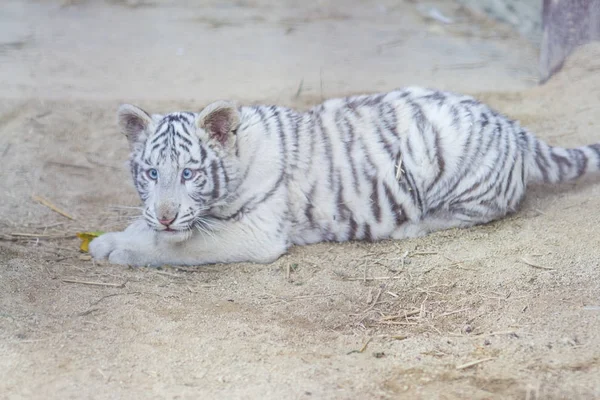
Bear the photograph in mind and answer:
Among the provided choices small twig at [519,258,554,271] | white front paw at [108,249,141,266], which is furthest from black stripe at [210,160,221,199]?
small twig at [519,258,554,271]

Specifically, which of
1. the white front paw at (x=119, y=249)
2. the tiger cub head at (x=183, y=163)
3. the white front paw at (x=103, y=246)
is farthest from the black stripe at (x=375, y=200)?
the white front paw at (x=103, y=246)

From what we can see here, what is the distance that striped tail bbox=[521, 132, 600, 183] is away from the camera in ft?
16.2

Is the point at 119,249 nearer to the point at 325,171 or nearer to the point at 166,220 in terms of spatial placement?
the point at 166,220

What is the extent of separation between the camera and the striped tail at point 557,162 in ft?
16.2

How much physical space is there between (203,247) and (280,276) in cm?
48

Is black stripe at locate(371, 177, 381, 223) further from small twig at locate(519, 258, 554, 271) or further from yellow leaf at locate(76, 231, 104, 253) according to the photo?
yellow leaf at locate(76, 231, 104, 253)

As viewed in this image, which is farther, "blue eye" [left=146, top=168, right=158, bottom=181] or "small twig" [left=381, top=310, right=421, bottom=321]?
"blue eye" [left=146, top=168, right=158, bottom=181]

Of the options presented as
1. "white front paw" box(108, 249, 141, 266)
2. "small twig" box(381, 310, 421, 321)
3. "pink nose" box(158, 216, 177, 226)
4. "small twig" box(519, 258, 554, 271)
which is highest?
"pink nose" box(158, 216, 177, 226)

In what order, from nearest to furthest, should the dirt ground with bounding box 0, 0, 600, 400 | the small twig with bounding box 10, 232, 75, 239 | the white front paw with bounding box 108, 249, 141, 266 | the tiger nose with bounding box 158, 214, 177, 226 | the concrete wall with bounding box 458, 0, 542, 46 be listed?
the dirt ground with bounding box 0, 0, 600, 400 → the tiger nose with bounding box 158, 214, 177, 226 → the white front paw with bounding box 108, 249, 141, 266 → the small twig with bounding box 10, 232, 75, 239 → the concrete wall with bounding box 458, 0, 542, 46

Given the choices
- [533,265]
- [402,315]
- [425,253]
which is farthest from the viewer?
[425,253]

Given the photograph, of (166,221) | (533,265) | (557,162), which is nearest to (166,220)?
(166,221)

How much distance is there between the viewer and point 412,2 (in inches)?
357

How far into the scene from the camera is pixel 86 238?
4.77 meters

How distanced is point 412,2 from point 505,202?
484 cm
